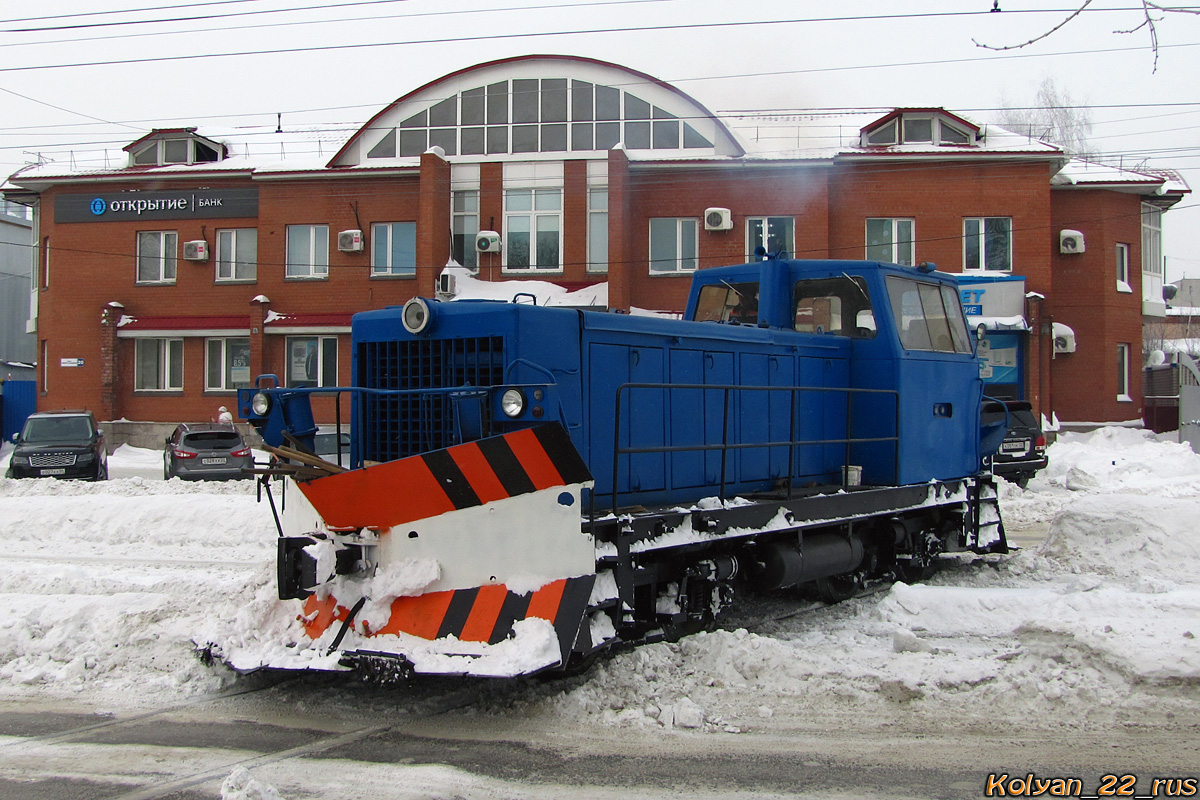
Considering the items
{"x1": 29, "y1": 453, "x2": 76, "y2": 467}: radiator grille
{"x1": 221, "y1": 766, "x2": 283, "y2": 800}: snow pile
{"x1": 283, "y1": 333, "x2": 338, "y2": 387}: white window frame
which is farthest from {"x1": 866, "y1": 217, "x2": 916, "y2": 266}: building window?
{"x1": 221, "y1": 766, "x2": 283, "y2": 800}: snow pile

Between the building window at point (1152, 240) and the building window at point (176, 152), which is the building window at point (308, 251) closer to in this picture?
the building window at point (176, 152)

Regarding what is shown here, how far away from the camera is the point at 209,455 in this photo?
57.4 ft

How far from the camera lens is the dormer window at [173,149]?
1049 inches

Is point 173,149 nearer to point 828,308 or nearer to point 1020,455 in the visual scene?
point 1020,455

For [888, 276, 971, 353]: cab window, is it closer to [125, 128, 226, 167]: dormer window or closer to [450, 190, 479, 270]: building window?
[450, 190, 479, 270]: building window

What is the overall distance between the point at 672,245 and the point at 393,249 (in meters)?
7.38

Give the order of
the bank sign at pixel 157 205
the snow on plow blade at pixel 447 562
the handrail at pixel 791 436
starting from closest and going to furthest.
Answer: the snow on plow blade at pixel 447 562 < the handrail at pixel 791 436 < the bank sign at pixel 157 205

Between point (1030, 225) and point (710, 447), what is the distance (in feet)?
68.4

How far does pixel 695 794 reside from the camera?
394 centimetres

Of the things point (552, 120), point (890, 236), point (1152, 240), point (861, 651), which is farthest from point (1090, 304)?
point (861, 651)

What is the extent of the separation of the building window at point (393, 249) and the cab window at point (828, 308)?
18258mm

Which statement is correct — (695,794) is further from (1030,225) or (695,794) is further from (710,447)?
(1030,225)

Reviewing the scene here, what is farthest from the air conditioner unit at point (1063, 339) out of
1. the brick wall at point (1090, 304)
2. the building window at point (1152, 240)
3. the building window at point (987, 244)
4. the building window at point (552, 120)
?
the building window at point (552, 120)

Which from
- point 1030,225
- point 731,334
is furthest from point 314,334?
point 731,334
